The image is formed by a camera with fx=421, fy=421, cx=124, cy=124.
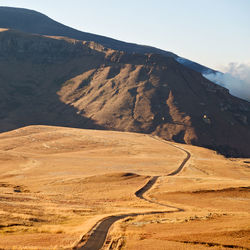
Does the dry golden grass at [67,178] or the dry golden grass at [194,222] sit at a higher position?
the dry golden grass at [194,222]

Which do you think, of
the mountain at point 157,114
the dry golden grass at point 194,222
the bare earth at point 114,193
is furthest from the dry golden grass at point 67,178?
the mountain at point 157,114

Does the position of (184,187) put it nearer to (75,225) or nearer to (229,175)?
(229,175)

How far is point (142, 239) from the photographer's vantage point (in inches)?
1094

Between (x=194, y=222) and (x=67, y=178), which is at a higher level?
(x=194, y=222)

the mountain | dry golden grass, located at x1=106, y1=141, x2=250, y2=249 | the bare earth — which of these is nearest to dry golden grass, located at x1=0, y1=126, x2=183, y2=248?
the bare earth

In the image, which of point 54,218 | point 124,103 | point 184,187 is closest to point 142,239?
point 54,218

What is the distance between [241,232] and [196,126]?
142237 millimetres

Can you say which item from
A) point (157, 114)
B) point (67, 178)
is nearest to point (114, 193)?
point (67, 178)

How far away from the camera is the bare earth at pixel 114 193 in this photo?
28.3m

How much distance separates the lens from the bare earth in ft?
92.9

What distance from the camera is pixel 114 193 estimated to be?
60.2 metres

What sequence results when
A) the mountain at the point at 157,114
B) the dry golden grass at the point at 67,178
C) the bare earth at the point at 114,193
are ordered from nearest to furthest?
the bare earth at the point at 114,193 → the dry golden grass at the point at 67,178 → the mountain at the point at 157,114

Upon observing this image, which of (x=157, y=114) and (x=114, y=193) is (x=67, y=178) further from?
(x=157, y=114)

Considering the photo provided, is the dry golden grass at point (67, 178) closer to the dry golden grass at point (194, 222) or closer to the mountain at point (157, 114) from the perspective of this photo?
the dry golden grass at point (194, 222)
